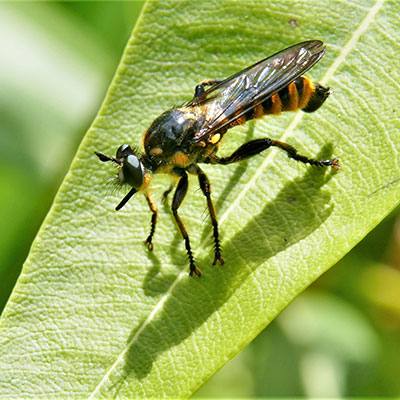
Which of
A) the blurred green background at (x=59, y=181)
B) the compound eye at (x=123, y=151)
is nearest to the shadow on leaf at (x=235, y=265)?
the compound eye at (x=123, y=151)

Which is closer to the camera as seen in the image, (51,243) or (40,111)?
(51,243)

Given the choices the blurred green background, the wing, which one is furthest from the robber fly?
the blurred green background

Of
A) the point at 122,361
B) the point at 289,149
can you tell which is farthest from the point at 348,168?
the point at 122,361

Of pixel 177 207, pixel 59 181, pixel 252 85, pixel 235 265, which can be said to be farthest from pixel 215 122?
pixel 59 181

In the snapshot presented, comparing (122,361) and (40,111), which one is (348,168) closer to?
(122,361)

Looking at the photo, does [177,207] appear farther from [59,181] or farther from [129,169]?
[59,181]

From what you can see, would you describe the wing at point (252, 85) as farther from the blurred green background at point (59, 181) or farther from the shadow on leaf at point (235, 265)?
the blurred green background at point (59, 181)

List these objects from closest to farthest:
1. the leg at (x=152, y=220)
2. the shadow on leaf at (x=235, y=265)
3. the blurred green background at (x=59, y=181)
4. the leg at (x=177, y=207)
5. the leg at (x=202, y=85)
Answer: the shadow on leaf at (x=235, y=265)
the leg at (x=177, y=207)
the leg at (x=152, y=220)
the leg at (x=202, y=85)
the blurred green background at (x=59, y=181)
